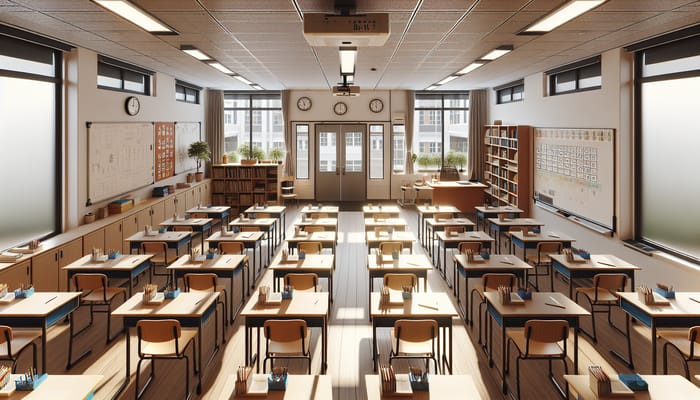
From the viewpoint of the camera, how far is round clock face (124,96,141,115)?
33.6 ft

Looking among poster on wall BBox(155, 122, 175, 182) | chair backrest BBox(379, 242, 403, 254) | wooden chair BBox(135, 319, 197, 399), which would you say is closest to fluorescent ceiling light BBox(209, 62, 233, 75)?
poster on wall BBox(155, 122, 175, 182)

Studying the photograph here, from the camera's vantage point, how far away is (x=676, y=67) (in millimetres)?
6996

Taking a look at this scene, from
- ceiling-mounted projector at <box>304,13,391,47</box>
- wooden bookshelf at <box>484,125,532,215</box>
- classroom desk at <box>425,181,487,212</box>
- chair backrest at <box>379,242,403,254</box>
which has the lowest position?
chair backrest at <box>379,242,403,254</box>

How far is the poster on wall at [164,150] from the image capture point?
1205cm

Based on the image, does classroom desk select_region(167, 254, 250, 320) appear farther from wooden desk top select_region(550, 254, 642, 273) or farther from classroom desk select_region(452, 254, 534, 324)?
wooden desk top select_region(550, 254, 642, 273)

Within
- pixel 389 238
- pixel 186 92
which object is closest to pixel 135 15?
pixel 389 238

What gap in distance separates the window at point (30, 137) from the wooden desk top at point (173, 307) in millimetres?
3239

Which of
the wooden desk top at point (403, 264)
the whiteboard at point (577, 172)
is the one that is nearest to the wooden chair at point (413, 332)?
the wooden desk top at point (403, 264)

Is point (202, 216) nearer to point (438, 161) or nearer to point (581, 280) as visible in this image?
point (581, 280)

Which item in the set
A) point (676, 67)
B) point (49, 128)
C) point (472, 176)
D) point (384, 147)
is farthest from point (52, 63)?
point (472, 176)

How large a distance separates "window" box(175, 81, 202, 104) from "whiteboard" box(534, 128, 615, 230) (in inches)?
369

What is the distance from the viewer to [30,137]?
24.6ft

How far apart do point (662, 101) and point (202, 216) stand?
867 centimetres

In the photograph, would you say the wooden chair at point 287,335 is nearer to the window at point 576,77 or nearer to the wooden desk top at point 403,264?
the wooden desk top at point 403,264
